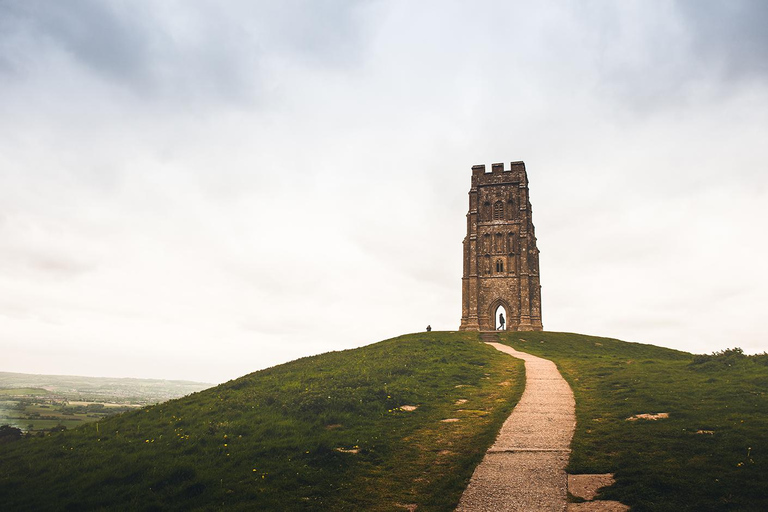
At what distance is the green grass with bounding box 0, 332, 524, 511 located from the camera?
12.1m

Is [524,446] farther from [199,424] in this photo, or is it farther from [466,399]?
[199,424]

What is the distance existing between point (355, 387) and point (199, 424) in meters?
8.13

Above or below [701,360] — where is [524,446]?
below

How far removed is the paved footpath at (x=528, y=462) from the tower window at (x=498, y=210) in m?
43.2

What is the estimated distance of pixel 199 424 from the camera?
19578mm

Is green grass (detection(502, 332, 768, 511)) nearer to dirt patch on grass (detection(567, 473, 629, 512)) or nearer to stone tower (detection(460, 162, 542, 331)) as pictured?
dirt patch on grass (detection(567, 473, 629, 512))

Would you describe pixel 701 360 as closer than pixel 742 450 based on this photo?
No

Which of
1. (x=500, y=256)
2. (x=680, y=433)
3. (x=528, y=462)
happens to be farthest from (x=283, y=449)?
(x=500, y=256)

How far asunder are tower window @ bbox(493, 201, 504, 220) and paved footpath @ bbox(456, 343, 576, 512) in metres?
43.2

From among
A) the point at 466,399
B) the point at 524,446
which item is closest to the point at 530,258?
the point at 466,399

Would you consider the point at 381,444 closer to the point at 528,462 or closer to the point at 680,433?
the point at 528,462

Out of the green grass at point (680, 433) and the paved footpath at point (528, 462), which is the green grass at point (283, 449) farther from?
the green grass at point (680, 433)

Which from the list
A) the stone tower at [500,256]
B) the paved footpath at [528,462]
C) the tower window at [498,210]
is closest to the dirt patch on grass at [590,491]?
the paved footpath at [528,462]

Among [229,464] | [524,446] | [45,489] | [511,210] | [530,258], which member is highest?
[511,210]
